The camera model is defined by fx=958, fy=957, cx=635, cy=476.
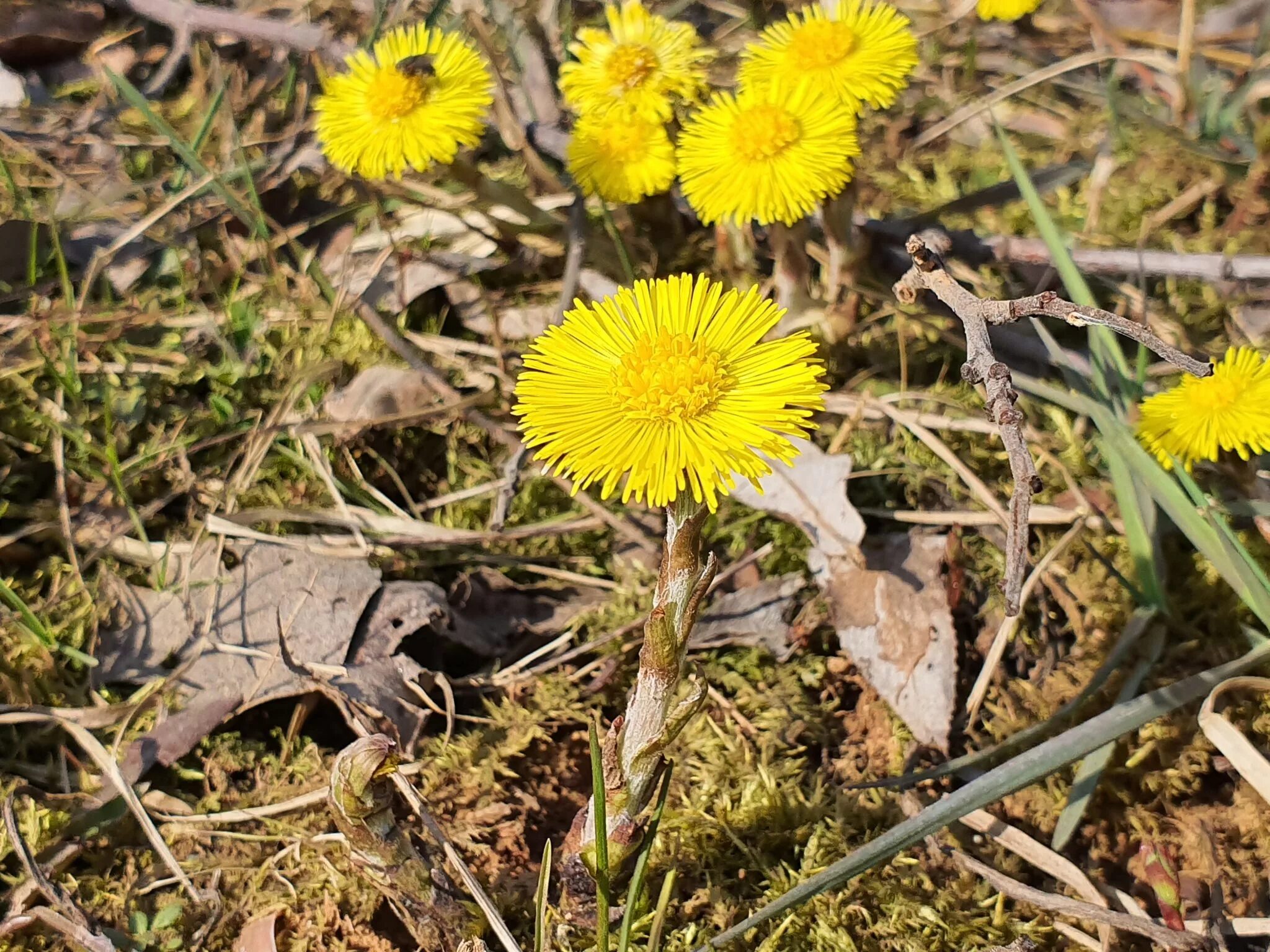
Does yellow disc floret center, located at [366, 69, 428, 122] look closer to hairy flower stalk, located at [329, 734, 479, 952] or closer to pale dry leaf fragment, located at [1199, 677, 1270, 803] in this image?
hairy flower stalk, located at [329, 734, 479, 952]

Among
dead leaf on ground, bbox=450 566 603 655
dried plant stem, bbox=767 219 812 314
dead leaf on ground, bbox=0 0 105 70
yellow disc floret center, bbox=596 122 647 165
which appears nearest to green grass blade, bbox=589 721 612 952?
dead leaf on ground, bbox=450 566 603 655

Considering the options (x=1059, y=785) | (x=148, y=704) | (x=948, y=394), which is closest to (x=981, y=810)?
(x=1059, y=785)

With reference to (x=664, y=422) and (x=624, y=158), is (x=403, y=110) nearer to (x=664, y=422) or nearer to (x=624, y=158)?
(x=624, y=158)

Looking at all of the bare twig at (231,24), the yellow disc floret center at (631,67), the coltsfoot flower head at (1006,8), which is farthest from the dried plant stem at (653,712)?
the bare twig at (231,24)

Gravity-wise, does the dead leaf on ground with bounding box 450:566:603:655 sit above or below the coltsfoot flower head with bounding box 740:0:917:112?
below

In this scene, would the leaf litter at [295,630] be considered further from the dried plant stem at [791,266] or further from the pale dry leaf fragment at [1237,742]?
the pale dry leaf fragment at [1237,742]

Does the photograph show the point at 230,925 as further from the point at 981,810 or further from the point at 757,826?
the point at 981,810
